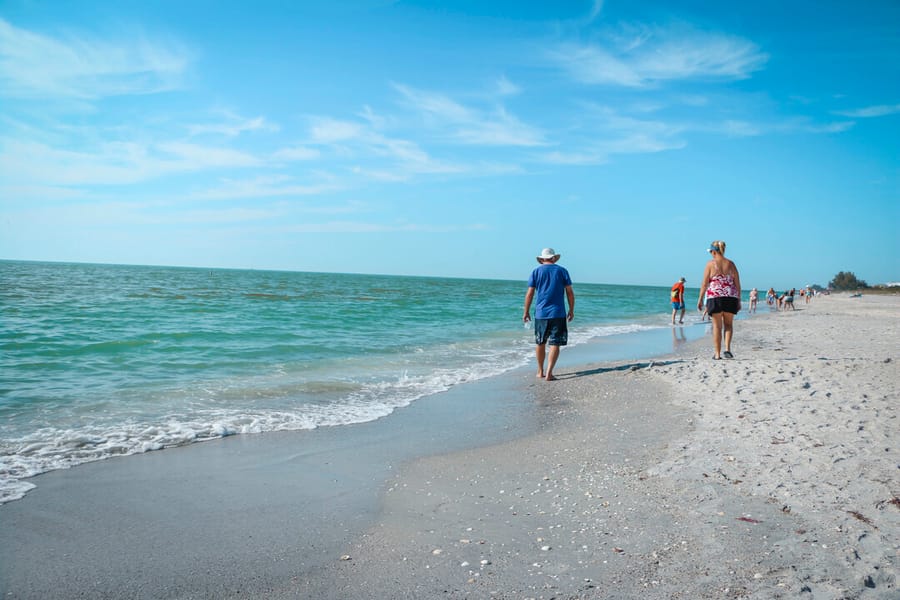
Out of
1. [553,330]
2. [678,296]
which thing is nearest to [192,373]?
[553,330]

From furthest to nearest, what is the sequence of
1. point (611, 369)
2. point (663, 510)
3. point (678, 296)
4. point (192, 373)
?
point (678, 296), point (611, 369), point (192, 373), point (663, 510)

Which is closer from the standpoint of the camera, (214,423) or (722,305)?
(214,423)

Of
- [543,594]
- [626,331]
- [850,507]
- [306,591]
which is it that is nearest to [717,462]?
[850,507]

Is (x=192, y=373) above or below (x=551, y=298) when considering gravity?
below

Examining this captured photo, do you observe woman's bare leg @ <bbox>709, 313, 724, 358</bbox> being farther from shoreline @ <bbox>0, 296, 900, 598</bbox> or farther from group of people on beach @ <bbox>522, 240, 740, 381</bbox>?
shoreline @ <bbox>0, 296, 900, 598</bbox>

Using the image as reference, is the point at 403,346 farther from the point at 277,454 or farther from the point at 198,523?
the point at 198,523

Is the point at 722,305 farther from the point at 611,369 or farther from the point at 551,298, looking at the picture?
the point at 551,298

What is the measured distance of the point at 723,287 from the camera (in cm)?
856

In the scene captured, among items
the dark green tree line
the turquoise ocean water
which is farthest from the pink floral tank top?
the dark green tree line

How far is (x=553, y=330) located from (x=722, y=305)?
9.31 ft

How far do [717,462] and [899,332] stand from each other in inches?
655

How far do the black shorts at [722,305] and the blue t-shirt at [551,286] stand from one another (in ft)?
8.26

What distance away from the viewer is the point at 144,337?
1172 cm

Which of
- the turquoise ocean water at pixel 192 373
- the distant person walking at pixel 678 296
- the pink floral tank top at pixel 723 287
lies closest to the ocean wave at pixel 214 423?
the turquoise ocean water at pixel 192 373
